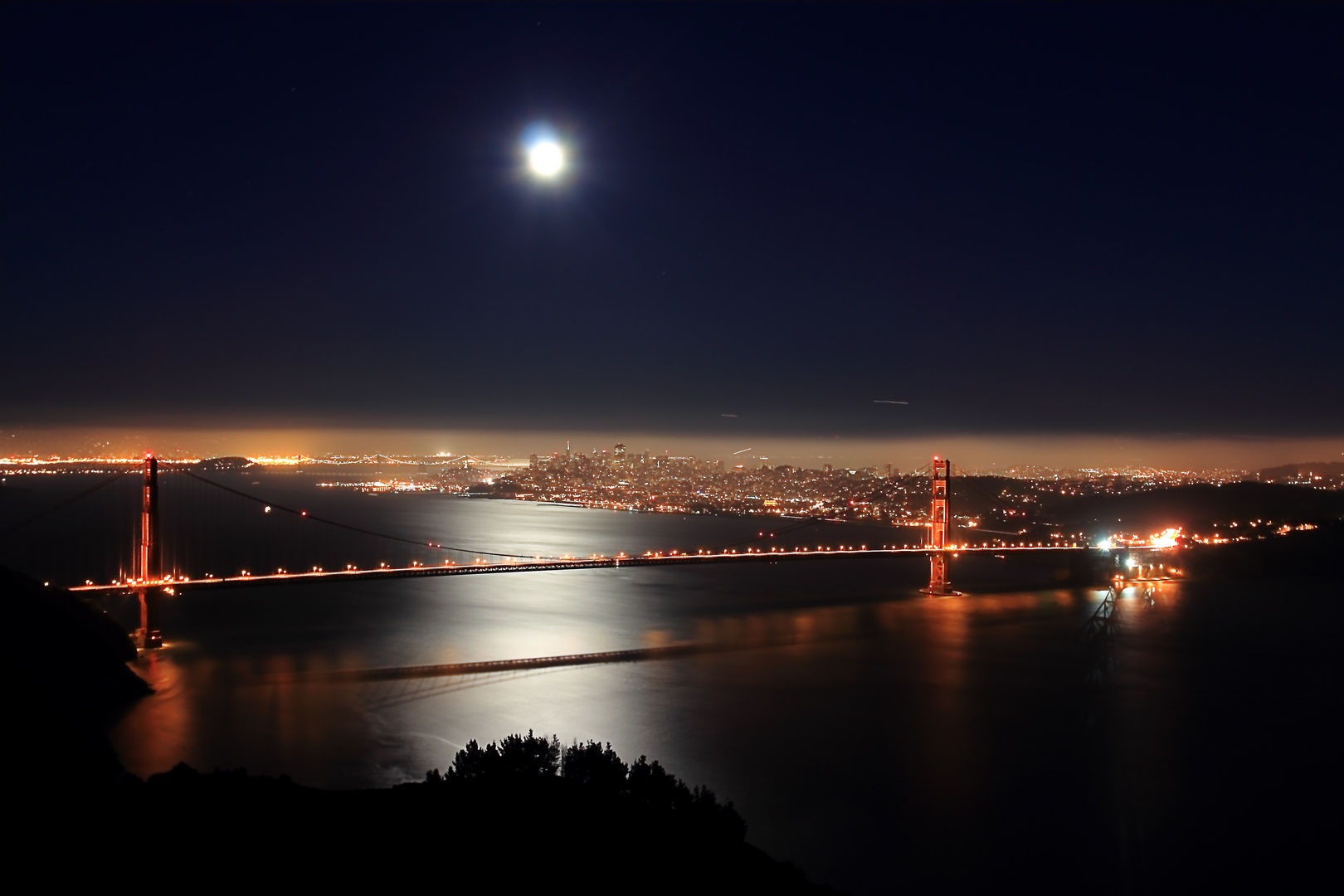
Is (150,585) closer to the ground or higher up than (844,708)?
higher up

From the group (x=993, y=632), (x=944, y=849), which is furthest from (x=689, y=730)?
(x=993, y=632)

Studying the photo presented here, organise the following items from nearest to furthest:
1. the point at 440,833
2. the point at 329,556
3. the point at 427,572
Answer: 1. the point at 440,833
2. the point at 427,572
3. the point at 329,556

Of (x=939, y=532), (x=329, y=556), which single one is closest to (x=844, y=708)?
(x=939, y=532)

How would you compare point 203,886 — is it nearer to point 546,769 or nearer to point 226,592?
point 546,769

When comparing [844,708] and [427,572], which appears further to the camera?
[427,572]

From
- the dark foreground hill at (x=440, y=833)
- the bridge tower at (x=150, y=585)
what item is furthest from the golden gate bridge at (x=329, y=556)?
the dark foreground hill at (x=440, y=833)

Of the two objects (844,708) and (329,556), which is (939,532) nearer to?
(844,708)

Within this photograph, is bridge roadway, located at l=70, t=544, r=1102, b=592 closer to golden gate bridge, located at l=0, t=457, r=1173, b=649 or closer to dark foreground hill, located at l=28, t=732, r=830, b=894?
golden gate bridge, located at l=0, t=457, r=1173, b=649
